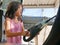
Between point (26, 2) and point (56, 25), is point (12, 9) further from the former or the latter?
point (56, 25)

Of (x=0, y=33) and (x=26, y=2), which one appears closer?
(x=0, y=33)

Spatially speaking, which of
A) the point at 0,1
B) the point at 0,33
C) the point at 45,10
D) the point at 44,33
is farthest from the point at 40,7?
the point at 0,33

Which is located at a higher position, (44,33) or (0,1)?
(0,1)

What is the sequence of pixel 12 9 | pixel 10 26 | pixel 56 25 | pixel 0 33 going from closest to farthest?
1. pixel 56 25
2. pixel 10 26
3. pixel 12 9
4. pixel 0 33

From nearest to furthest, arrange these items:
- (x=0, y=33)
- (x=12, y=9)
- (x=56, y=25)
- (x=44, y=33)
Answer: (x=56, y=25), (x=12, y=9), (x=0, y=33), (x=44, y=33)

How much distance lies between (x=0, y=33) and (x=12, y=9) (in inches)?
16.7

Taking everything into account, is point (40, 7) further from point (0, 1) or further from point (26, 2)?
point (0, 1)

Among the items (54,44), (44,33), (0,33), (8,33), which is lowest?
(44,33)

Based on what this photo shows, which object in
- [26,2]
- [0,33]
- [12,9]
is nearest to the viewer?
[12,9]

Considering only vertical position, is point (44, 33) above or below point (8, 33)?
below

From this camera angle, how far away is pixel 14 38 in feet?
5.59

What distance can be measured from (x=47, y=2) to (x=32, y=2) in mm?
297

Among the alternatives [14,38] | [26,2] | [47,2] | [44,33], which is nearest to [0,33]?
[14,38]

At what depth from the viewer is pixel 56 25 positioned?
438 mm
